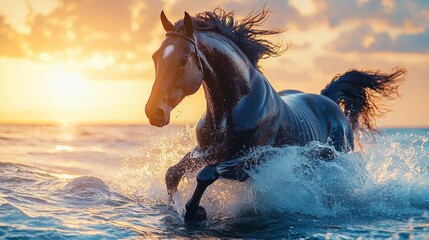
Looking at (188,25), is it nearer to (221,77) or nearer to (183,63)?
(183,63)

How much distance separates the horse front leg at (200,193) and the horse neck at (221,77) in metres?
0.55

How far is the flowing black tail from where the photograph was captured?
29.7 feet

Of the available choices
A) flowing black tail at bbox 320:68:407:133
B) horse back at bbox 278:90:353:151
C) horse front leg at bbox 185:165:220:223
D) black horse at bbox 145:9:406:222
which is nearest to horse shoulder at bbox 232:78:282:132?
black horse at bbox 145:9:406:222

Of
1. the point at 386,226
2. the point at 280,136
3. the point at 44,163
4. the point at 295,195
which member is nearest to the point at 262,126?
the point at 280,136

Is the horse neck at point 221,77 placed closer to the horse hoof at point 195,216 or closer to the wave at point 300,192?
the wave at point 300,192

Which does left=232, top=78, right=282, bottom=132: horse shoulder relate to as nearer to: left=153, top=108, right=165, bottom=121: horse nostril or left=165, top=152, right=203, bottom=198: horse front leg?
left=165, top=152, right=203, bottom=198: horse front leg

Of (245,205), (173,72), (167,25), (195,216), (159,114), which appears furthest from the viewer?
(245,205)

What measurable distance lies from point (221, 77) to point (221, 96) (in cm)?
18

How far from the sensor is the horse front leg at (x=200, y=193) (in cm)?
496

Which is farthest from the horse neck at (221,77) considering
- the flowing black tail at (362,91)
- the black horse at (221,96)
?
the flowing black tail at (362,91)

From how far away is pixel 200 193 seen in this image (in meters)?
5.02

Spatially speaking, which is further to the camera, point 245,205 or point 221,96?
point 245,205

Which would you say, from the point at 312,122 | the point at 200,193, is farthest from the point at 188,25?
the point at 312,122

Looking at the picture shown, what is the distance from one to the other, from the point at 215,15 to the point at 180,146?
84.4 inches
